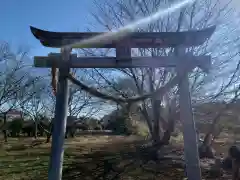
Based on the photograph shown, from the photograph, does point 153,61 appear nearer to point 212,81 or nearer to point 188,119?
point 188,119

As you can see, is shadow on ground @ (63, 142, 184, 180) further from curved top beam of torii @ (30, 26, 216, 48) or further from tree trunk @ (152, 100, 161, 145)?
curved top beam of torii @ (30, 26, 216, 48)

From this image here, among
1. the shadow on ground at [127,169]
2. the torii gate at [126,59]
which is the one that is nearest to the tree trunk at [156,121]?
the shadow on ground at [127,169]

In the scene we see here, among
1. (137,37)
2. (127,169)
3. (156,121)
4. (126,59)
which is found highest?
(137,37)

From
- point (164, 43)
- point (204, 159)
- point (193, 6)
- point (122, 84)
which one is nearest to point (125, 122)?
point (122, 84)

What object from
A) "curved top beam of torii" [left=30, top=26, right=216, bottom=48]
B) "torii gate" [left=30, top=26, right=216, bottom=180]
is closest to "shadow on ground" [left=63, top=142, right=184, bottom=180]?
"torii gate" [left=30, top=26, right=216, bottom=180]

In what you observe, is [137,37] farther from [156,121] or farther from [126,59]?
[156,121]

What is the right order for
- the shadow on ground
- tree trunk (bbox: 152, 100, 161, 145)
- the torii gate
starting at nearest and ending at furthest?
the torii gate
the shadow on ground
tree trunk (bbox: 152, 100, 161, 145)

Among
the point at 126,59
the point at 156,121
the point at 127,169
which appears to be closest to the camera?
the point at 126,59

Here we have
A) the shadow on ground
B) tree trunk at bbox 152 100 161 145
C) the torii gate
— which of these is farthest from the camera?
tree trunk at bbox 152 100 161 145

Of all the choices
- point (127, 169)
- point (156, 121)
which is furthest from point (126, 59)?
point (156, 121)

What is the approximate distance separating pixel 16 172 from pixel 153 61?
619cm

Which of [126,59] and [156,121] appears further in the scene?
[156,121]

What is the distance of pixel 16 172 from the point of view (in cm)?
739

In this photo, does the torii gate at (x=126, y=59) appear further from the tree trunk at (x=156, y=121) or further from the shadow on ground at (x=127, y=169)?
the tree trunk at (x=156, y=121)
